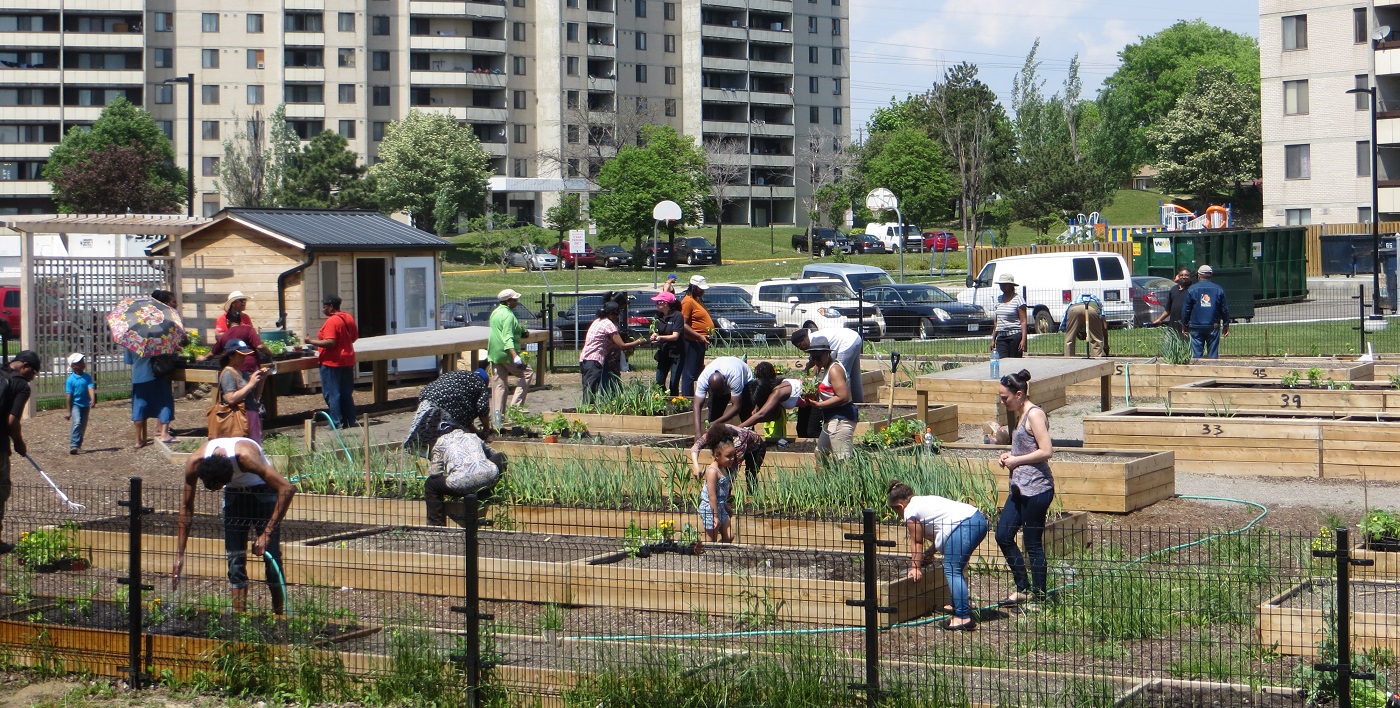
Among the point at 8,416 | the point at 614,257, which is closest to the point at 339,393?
the point at 8,416

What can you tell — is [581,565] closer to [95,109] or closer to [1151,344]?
[1151,344]

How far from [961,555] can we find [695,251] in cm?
6278

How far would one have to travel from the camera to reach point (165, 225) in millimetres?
20297

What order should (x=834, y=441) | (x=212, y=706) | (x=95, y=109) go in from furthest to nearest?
(x=95, y=109)
(x=834, y=441)
(x=212, y=706)

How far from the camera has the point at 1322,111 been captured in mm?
58844

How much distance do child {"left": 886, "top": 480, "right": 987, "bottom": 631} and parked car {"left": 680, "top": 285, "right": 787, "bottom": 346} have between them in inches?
806

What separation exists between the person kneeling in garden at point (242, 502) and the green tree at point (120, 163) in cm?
6822

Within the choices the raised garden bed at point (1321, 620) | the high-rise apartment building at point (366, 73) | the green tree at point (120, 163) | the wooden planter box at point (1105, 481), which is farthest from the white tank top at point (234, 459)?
the high-rise apartment building at point (366, 73)

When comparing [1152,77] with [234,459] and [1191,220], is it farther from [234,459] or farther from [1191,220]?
[234,459]

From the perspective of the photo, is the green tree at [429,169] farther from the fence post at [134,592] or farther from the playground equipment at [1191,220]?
the fence post at [134,592]

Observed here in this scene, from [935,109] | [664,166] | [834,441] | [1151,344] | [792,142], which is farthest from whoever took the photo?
[792,142]

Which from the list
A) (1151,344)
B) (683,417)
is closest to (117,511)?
(683,417)

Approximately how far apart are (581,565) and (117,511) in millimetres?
5594

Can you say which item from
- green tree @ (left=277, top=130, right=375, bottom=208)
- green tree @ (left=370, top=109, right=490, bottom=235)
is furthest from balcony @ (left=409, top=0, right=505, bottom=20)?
green tree @ (left=277, top=130, right=375, bottom=208)
